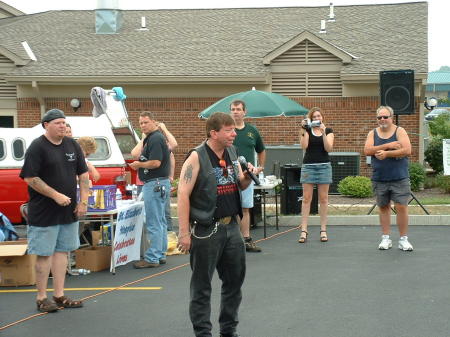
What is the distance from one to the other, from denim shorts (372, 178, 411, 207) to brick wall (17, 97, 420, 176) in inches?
367

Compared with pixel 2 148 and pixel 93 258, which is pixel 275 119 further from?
pixel 93 258

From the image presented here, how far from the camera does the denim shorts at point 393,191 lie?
1005 cm

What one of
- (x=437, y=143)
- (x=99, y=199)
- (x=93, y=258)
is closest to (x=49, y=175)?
(x=99, y=199)

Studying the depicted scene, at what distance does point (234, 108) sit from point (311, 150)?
1.62 metres

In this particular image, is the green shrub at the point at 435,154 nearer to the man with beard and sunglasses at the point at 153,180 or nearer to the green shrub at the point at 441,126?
the green shrub at the point at 441,126

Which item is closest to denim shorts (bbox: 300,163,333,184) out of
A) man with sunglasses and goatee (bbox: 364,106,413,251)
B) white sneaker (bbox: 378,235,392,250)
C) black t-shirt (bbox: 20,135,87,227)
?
man with sunglasses and goatee (bbox: 364,106,413,251)

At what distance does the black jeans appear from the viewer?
5891mm

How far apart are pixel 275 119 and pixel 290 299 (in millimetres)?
12670

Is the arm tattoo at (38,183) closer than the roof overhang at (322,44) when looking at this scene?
Yes

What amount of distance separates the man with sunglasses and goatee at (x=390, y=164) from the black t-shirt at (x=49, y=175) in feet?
14.5

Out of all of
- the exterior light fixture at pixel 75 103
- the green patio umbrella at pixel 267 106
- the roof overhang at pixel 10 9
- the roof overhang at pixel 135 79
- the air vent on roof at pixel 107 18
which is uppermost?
the roof overhang at pixel 10 9

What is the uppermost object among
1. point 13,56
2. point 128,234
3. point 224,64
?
point 13,56

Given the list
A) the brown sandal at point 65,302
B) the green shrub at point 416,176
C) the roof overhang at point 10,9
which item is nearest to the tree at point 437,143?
the green shrub at point 416,176

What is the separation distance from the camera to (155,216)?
9547 mm
